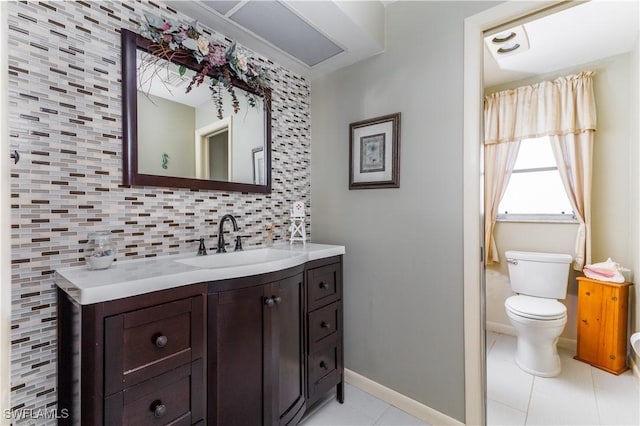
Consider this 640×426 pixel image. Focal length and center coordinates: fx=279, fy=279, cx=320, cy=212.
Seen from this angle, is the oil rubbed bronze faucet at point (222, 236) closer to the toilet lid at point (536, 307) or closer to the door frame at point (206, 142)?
the door frame at point (206, 142)

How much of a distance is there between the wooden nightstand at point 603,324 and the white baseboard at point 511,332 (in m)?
0.20

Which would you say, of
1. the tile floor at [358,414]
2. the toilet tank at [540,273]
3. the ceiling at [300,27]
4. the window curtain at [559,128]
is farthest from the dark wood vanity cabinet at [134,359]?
the window curtain at [559,128]

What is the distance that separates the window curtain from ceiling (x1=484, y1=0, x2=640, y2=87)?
0.15 m

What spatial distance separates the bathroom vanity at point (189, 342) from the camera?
2.68 feet

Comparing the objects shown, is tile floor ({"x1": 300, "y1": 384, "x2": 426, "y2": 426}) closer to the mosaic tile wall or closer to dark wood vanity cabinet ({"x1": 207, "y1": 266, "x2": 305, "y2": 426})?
dark wood vanity cabinet ({"x1": 207, "y1": 266, "x2": 305, "y2": 426})

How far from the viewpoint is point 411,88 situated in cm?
166

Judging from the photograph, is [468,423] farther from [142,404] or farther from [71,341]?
[71,341]

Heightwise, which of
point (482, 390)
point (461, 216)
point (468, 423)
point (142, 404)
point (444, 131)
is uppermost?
point (444, 131)

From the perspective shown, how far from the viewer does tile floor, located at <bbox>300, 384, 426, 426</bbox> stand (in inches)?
61.5

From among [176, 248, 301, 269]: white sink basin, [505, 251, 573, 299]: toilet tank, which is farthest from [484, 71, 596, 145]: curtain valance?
[176, 248, 301, 269]: white sink basin

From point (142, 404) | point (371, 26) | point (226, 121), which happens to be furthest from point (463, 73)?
point (142, 404)

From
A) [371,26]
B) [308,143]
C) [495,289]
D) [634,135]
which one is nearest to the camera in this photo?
[371,26]

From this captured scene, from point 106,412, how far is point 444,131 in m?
1.81

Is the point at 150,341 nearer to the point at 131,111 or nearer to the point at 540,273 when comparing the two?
the point at 131,111
